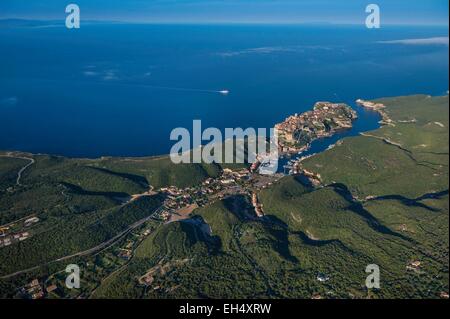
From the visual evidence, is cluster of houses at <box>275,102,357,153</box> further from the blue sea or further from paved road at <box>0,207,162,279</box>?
paved road at <box>0,207,162,279</box>

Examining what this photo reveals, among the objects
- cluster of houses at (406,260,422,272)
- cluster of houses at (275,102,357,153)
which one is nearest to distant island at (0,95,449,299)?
cluster of houses at (406,260,422,272)

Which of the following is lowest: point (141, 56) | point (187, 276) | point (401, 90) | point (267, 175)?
point (187, 276)

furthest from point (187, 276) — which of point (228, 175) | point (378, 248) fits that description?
point (228, 175)

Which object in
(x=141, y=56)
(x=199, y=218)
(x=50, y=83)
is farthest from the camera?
(x=141, y=56)

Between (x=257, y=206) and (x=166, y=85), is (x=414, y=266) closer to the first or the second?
(x=257, y=206)

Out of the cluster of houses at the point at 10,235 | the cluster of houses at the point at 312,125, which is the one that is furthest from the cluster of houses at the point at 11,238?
the cluster of houses at the point at 312,125

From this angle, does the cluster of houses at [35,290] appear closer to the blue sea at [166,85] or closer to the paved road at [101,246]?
the paved road at [101,246]
